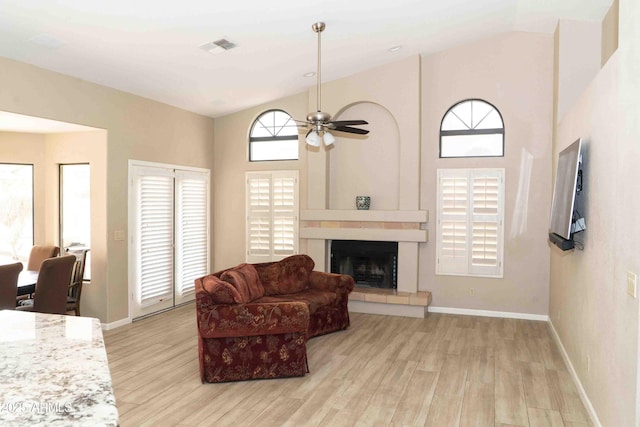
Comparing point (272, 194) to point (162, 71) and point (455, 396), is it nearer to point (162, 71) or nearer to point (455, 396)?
point (162, 71)

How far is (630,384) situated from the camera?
2463 mm

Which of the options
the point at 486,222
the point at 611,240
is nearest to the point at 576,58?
the point at 486,222

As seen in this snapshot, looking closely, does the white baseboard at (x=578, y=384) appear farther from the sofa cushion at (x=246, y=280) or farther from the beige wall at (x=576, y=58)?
the sofa cushion at (x=246, y=280)

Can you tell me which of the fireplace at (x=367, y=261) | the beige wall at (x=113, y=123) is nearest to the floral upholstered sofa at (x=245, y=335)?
the beige wall at (x=113, y=123)

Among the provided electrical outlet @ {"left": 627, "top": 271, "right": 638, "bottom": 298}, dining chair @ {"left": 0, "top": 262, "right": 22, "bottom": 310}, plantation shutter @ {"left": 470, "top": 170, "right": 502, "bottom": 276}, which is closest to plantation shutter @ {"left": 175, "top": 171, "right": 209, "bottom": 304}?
dining chair @ {"left": 0, "top": 262, "right": 22, "bottom": 310}

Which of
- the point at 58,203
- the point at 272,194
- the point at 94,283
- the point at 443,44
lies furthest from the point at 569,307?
the point at 58,203

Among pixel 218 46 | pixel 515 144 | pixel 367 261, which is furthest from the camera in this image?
pixel 367 261

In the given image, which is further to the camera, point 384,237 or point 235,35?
point 384,237

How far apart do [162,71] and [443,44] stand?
3.69 m

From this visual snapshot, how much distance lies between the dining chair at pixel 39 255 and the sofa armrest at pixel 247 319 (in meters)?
2.73

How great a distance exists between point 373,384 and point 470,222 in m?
3.31

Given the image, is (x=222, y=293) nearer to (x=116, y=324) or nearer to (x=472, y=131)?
(x=116, y=324)

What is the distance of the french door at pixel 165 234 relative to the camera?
20.2 feet

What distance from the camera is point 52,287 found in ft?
15.5
